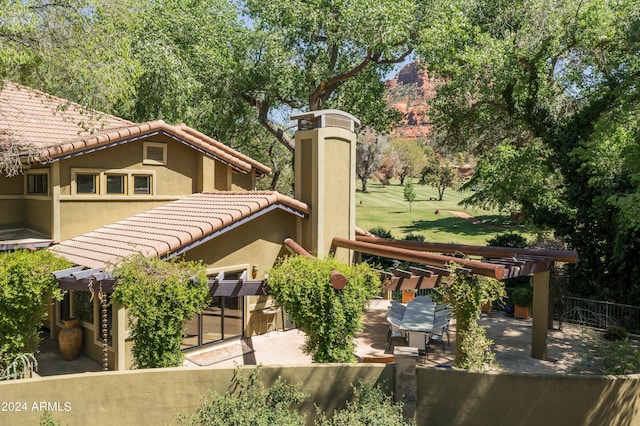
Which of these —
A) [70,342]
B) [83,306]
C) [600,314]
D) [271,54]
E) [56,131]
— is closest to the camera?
[70,342]

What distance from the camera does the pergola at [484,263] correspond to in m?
10.7

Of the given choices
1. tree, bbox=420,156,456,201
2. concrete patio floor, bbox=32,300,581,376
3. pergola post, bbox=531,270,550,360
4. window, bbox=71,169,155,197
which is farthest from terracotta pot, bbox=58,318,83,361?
tree, bbox=420,156,456,201

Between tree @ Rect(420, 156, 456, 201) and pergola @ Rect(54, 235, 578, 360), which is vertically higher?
tree @ Rect(420, 156, 456, 201)

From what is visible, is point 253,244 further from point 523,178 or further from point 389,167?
point 389,167

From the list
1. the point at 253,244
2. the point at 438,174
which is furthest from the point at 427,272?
the point at 438,174

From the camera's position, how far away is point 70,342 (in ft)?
40.9

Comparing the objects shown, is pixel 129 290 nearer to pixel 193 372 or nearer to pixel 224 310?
pixel 193 372

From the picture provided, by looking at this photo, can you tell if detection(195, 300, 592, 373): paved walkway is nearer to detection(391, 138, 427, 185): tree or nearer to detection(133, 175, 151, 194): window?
detection(133, 175, 151, 194): window

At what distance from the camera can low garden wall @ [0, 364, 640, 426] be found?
8.16 meters

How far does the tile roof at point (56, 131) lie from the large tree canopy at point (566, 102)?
12028mm

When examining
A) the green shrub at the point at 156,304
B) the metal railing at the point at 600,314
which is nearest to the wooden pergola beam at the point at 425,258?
the green shrub at the point at 156,304

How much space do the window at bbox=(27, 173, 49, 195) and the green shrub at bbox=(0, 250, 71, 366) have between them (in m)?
3.95

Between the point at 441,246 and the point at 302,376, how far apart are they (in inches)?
272

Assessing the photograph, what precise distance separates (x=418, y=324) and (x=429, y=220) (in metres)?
33.8
